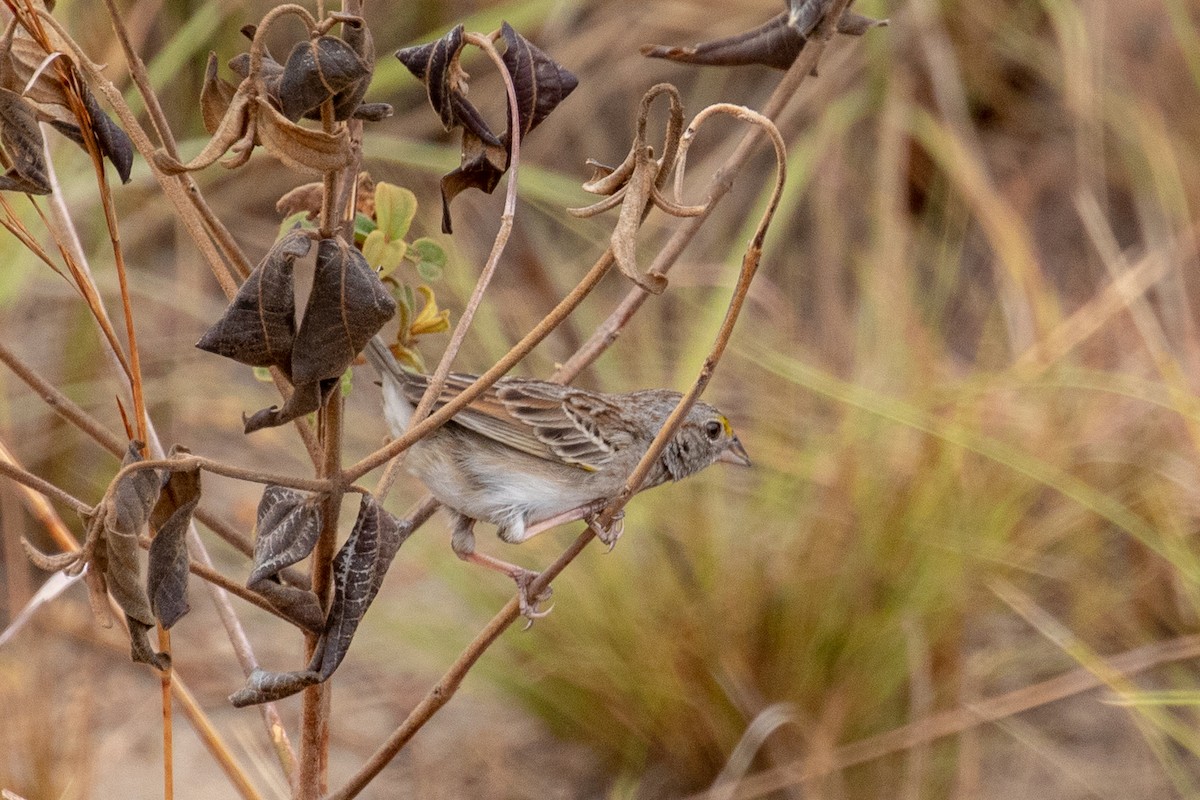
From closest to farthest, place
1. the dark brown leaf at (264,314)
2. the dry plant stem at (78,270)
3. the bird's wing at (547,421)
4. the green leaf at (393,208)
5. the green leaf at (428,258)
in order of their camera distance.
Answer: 1. the dark brown leaf at (264,314)
2. the dry plant stem at (78,270)
3. the green leaf at (393,208)
4. the green leaf at (428,258)
5. the bird's wing at (547,421)

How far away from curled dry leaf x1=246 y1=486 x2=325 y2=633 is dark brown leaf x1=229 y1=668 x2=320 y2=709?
0.06 m

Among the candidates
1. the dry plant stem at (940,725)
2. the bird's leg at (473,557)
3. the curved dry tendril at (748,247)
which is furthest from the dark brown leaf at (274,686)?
the dry plant stem at (940,725)

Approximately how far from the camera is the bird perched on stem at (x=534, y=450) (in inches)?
97.0

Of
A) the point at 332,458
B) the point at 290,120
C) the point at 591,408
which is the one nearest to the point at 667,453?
the point at 591,408

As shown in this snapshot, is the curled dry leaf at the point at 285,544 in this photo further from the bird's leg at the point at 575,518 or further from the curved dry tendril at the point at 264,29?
the bird's leg at the point at 575,518

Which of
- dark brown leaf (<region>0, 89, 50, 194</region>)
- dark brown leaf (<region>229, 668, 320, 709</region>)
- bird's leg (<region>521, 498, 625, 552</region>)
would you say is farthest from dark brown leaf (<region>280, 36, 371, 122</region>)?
bird's leg (<region>521, 498, 625, 552</region>)

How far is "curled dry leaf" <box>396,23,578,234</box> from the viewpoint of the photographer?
1.39 meters

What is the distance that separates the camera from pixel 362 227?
1.68 metres

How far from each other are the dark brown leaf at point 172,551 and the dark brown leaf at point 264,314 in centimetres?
12

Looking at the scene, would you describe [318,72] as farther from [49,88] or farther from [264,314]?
[49,88]

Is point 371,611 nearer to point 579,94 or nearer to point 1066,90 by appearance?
point 579,94

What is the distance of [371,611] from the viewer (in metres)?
3.76

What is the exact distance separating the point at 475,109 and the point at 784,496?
2487 millimetres

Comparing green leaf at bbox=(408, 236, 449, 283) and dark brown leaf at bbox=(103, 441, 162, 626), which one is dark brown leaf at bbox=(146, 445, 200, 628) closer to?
dark brown leaf at bbox=(103, 441, 162, 626)
